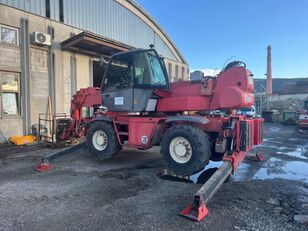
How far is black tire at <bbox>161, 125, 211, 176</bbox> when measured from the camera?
5.50 metres

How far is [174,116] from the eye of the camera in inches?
254

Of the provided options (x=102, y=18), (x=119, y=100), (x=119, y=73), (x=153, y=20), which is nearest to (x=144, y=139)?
(x=119, y=100)

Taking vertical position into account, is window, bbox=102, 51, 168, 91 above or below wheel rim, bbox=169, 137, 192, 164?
above

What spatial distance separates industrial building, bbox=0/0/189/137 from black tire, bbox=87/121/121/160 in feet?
17.4

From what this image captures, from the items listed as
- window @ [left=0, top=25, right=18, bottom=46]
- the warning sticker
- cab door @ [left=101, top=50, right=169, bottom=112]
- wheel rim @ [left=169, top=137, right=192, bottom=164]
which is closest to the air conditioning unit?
window @ [left=0, top=25, right=18, bottom=46]

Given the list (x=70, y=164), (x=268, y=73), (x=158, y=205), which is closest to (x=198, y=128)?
(x=158, y=205)

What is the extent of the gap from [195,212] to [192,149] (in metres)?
1.90

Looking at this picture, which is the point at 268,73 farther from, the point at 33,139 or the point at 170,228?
the point at 170,228

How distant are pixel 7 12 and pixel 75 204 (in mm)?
9652

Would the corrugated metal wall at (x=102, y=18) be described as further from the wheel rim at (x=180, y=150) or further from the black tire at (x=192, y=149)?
the wheel rim at (x=180, y=150)

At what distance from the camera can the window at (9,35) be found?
10750mm

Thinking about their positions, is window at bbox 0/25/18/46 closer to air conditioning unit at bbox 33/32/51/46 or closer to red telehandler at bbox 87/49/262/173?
air conditioning unit at bbox 33/32/51/46

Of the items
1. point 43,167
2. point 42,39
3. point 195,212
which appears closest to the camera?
point 195,212

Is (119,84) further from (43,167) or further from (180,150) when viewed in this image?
(43,167)
